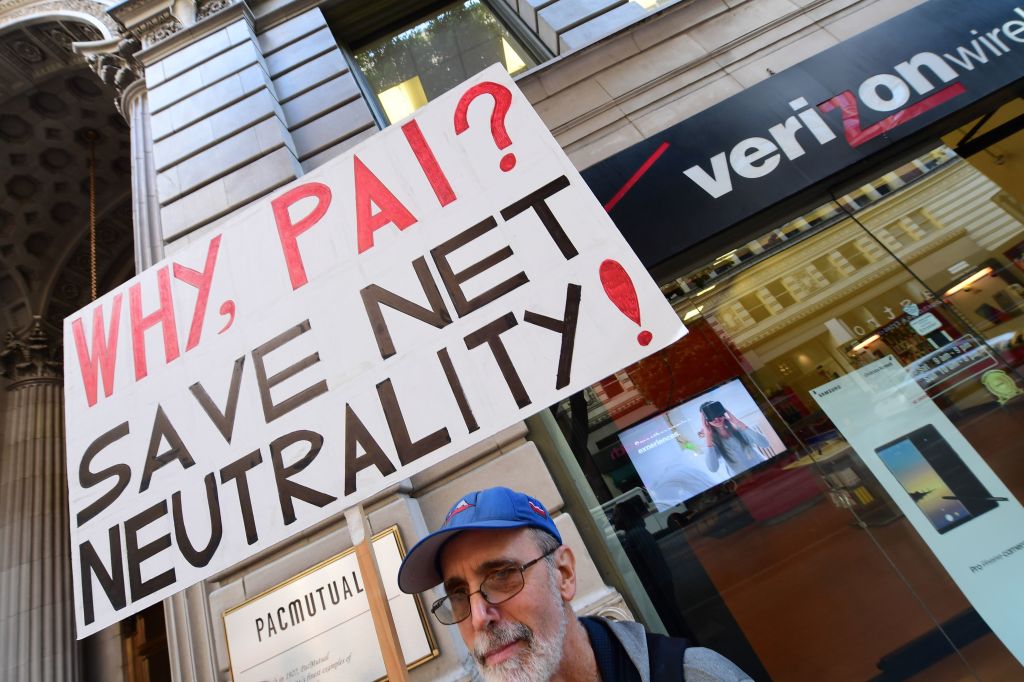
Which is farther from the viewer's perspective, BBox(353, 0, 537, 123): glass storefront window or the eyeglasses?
BBox(353, 0, 537, 123): glass storefront window

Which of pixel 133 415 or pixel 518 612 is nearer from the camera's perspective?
pixel 518 612

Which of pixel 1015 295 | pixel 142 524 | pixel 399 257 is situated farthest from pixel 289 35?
pixel 1015 295

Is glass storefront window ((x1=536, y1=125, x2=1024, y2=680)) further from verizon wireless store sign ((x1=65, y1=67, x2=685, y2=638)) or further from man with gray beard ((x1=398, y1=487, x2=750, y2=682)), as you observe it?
verizon wireless store sign ((x1=65, y1=67, x2=685, y2=638))

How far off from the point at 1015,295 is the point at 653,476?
3.44 m

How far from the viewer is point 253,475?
6.73 feet

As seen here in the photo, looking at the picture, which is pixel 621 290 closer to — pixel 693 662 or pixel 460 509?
pixel 460 509

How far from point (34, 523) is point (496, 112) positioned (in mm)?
12964

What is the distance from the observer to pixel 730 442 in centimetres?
411

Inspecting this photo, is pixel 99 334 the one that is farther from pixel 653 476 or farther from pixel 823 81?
pixel 823 81

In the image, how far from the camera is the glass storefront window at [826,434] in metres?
3.55

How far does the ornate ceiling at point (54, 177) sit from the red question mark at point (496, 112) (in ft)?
33.0

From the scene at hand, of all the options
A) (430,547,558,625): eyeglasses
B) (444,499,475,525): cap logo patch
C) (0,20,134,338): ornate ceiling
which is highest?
(0,20,134,338): ornate ceiling

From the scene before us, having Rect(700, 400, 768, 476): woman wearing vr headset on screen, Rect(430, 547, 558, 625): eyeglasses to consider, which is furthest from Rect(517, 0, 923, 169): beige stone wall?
Rect(430, 547, 558, 625): eyeglasses

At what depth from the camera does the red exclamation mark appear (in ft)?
6.29
